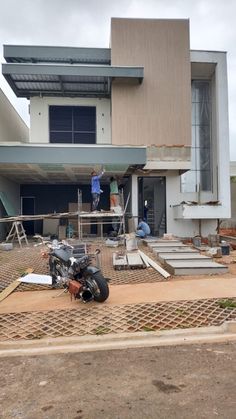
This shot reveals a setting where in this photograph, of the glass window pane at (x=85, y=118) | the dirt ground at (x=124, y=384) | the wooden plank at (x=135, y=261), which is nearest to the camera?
the dirt ground at (x=124, y=384)

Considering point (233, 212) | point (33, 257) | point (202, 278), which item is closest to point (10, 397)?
point (202, 278)

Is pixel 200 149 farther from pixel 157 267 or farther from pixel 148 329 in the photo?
pixel 148 329

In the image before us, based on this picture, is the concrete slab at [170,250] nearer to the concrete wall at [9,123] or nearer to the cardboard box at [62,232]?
the cardboard box at [62,232]

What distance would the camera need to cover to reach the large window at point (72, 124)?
1670cm

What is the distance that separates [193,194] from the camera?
620 inches

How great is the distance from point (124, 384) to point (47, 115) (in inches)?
594

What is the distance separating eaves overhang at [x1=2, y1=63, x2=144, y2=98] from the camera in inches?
563

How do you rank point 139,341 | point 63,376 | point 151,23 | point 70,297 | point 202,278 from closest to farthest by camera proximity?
point 63,376 < point 139,341 < point 70,297 < point 202,278 < point 151,23

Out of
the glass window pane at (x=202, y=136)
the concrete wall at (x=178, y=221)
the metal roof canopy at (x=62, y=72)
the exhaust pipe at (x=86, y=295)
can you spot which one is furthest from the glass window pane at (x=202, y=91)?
the exhaust pipe at (x=86, y=295)

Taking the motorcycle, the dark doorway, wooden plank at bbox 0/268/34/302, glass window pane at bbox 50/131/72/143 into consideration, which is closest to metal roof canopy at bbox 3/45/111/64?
glass window pane at bbox 50/131/72/143

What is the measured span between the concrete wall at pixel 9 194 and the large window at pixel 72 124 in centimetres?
309

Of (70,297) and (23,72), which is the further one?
(23,72)

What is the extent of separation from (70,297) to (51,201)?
1294cm

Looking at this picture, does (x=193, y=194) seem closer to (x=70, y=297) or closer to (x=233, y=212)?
(x=233, y=212)
